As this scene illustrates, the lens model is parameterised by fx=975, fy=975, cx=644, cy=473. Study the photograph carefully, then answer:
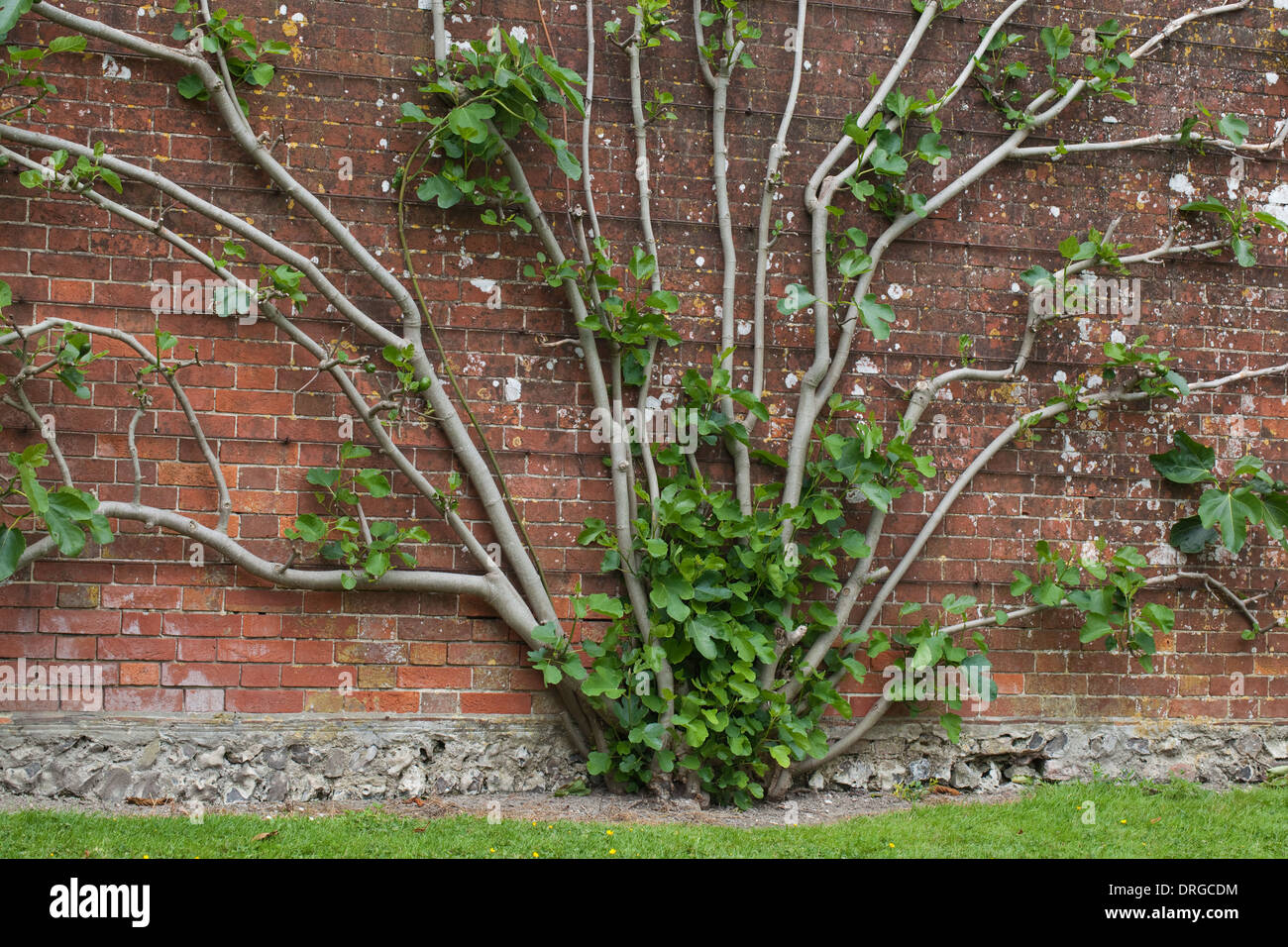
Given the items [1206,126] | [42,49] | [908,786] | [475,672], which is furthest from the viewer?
[1206,126]

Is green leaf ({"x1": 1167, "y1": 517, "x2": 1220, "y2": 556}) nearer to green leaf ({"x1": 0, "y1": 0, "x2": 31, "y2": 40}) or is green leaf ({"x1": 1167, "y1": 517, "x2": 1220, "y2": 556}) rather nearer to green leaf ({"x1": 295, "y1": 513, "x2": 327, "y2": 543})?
green leaf ({"x1": 295, "y1": 513, "x2": 327, "y2": 543})

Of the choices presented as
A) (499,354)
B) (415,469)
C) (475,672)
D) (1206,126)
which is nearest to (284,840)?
(475,672)

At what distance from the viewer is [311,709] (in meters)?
3.38

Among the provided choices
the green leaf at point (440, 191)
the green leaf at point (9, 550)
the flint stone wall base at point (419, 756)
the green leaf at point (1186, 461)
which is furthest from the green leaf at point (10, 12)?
the green leaf at point (1186, 461)

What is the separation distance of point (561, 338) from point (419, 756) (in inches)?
61.7

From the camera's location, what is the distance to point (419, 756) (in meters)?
3.41

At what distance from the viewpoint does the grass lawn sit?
2.80 metres

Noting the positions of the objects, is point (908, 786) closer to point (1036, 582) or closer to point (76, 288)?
point (1036, 582)

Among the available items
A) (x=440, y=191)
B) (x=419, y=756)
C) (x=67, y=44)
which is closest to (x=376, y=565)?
(x=419, y=756)

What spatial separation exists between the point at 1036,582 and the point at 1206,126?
1983mm

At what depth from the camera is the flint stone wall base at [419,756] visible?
3.23 meters

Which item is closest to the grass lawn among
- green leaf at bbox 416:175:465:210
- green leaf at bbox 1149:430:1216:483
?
green leaf at bbox 1149:430:1216:483

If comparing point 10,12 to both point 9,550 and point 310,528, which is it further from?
point 310,528

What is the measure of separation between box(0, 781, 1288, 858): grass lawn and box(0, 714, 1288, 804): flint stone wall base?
213 millimetres
